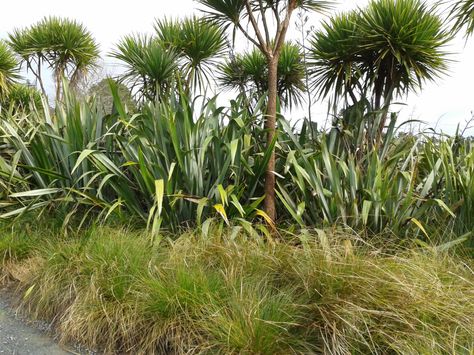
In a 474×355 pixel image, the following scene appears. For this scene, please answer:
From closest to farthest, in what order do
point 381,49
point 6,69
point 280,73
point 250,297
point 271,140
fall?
point 250,297 → point 271,140 → point 381,49 → point 280,73 → point 6,69

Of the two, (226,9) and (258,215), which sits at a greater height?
(226,9)

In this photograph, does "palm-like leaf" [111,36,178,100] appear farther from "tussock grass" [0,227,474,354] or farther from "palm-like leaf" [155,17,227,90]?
"tussock grass" [0,227,474,354]

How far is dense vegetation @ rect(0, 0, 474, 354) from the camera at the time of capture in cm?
246

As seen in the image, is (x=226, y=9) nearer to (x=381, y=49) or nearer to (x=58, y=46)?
(x=381, y=49)

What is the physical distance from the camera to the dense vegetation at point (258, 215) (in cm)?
246

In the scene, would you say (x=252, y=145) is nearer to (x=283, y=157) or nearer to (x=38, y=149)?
(x=283, y=157)

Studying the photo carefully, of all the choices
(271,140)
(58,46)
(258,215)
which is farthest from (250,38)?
(58,46)

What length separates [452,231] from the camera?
3.83 meters

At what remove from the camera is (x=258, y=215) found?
4.35 meters

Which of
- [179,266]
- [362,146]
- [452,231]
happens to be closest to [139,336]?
[179,266]

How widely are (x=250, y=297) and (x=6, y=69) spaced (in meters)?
14.8

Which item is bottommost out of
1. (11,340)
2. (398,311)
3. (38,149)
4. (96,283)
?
(11,340)

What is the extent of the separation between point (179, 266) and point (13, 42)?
14.8 m

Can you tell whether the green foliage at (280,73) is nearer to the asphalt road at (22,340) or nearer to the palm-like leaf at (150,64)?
the palm-like leaf at (150,64)
